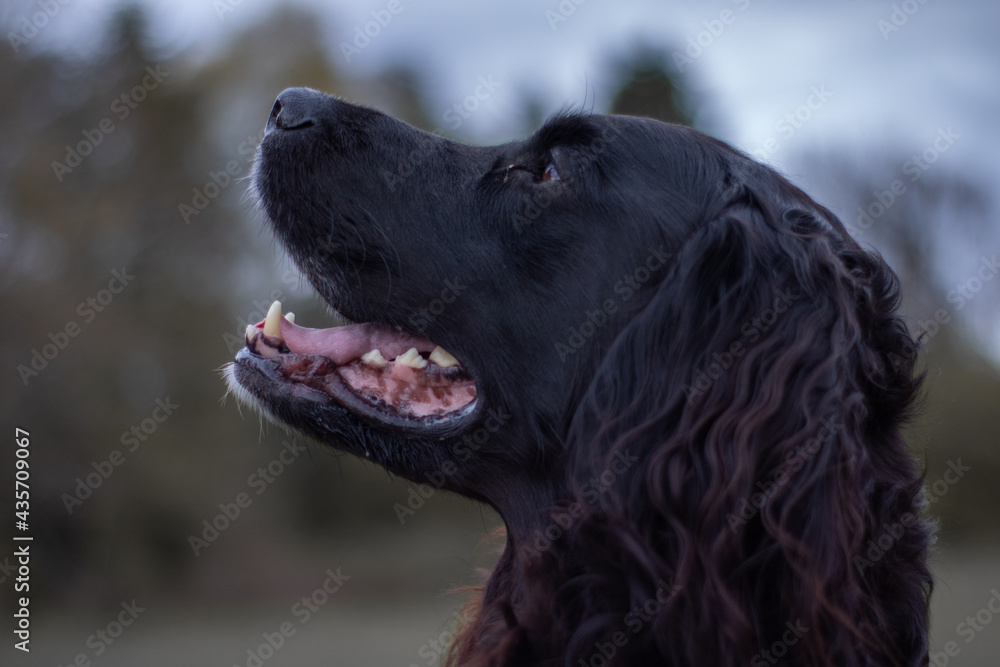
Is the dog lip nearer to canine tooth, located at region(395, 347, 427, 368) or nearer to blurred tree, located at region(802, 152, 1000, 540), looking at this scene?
canine tooth, located at region(395, 347, 427, 368)

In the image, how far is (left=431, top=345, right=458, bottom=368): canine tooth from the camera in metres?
2.64

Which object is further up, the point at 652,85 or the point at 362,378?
the point at 362,378

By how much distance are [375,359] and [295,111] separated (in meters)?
0.86

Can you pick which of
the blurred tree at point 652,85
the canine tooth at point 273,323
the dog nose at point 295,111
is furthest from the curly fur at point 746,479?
the blurred tree at point 652,85

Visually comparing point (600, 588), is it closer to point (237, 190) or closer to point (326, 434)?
point (326, 434)

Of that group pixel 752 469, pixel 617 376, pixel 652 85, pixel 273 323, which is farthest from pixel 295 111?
pixel 652 85

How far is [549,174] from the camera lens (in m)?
2.67

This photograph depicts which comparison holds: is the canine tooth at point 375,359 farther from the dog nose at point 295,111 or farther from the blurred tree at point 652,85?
the blurred tree at point 652,85

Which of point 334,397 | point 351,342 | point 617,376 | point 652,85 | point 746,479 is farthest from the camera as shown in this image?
point 652,85

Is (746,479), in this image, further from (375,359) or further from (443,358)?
(375,359)

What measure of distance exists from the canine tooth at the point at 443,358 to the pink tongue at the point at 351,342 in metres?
0.04

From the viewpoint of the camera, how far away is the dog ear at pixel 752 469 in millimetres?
2021

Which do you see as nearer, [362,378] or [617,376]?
[617,376]

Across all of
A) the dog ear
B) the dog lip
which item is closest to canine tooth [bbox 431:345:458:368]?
the dog lip
